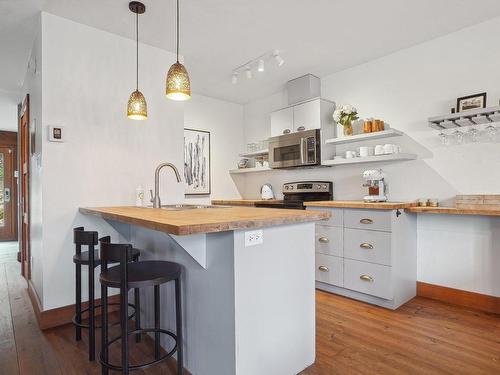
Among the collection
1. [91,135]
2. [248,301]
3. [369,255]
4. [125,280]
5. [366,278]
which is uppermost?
[91,135]

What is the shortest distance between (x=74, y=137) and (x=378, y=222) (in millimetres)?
2868

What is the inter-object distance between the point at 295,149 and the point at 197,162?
162 cm

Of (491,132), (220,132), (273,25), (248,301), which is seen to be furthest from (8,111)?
(491,132)

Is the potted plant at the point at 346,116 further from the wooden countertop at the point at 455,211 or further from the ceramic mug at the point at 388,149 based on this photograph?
the wooden countertop at the point at 455,211

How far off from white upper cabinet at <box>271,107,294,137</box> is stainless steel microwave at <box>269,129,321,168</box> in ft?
0.35

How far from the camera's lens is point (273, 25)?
2811mm

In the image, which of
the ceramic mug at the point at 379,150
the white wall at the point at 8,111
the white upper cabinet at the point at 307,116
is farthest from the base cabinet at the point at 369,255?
the white wall at the point at 8,111

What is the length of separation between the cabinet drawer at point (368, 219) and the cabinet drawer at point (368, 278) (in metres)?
0.36

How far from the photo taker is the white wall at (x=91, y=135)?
2555 millimetres

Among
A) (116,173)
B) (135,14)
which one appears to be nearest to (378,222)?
(116,173)

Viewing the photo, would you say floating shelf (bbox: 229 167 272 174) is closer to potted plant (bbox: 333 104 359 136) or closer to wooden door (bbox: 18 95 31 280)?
potted plant (bbox: 333 104 359 136)

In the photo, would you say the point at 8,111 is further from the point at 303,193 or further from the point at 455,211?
the point at 455,211

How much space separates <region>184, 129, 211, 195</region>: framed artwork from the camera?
4645mm

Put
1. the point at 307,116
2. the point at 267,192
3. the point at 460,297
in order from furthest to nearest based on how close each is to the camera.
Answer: the point at 267,192 → the point at 307,116 → the point at 460,297
